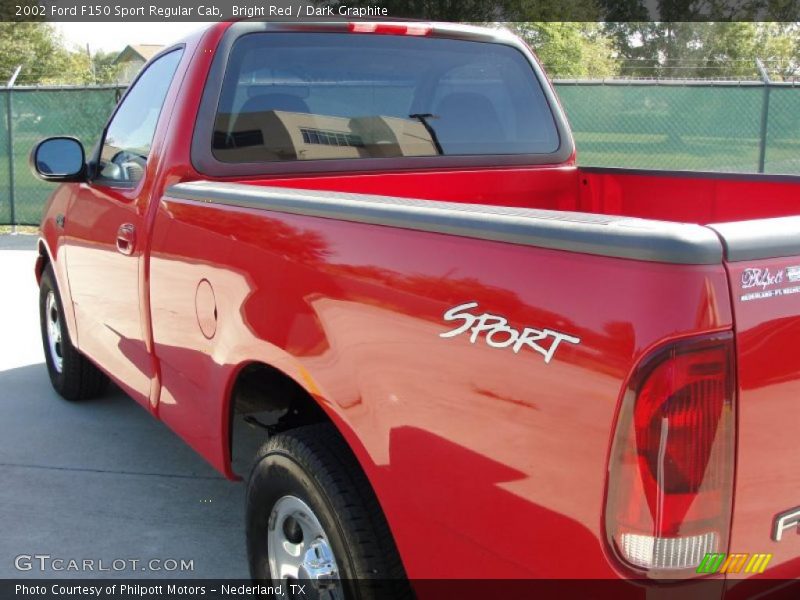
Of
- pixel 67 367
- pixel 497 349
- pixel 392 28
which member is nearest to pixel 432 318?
pixel 497 349

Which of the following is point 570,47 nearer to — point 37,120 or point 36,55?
point 36,55

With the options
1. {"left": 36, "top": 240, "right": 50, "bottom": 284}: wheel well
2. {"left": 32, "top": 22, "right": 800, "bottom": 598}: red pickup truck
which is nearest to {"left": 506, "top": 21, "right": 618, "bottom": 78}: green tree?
{"left": 36, "top": 240, "right": 50, "bottom": 284}: wheel well

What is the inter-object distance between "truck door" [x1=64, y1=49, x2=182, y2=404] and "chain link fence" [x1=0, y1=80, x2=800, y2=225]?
26.6 ft

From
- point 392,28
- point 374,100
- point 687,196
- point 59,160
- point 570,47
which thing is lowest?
point 570,47

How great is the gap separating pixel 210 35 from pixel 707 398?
244cm

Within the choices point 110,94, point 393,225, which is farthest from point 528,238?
point 110,94

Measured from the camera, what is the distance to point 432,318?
5.97ft

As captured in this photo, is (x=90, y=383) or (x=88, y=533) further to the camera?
(x=90, y=383)

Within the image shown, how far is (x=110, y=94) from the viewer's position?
468 inches

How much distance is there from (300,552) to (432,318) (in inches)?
37.9

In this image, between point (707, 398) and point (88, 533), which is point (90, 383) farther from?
point (707, 398)

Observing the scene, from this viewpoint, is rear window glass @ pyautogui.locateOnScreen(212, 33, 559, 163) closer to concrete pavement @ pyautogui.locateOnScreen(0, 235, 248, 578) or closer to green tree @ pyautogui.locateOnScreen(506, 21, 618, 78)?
concrete pavement @ pyautogui.locateOnScreen(0, 235, 248, 578)

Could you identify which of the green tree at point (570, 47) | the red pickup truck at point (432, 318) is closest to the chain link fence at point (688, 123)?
the red pickup truck at point (432, 318)

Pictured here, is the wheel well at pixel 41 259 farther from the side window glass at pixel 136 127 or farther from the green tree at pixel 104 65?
the green tree at pixel 104 65
